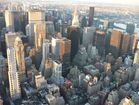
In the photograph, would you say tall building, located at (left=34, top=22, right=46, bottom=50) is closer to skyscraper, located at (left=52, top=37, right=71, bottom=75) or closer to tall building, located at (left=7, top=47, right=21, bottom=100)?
skyscraper, located at (left=52, top=37, right=71, bottom=75)

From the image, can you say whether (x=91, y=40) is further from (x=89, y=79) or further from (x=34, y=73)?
(x=34, y=73)

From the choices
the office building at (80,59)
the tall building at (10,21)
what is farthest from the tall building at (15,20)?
the office building at (80,59)

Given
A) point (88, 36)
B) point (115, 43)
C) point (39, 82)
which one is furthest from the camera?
point (88, 36)

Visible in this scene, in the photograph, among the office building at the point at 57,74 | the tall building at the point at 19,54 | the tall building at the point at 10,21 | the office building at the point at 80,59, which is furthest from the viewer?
the tall building at the point at 10,21

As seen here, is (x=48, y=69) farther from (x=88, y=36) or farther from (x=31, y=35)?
(x=88, y=36)

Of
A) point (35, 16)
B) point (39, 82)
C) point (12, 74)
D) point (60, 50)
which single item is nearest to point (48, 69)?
point (39, 82)

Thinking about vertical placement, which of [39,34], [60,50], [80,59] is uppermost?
[39,34]

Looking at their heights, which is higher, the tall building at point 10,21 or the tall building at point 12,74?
the tall building at point 10,21

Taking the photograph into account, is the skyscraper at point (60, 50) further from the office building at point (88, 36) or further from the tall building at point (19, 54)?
the office building at point (88, 36)
